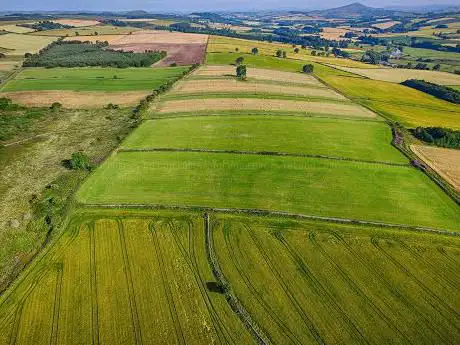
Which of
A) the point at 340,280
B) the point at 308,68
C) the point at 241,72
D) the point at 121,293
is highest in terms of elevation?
the point at 241,72

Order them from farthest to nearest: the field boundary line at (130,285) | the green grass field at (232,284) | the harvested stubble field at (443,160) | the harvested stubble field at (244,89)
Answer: the harvested stubble field at (244,89)
the harvested stubble field at (443,160)
the green grass field at (232,284)
the field boundary line at (130,285)

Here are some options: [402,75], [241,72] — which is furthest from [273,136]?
[402,75]

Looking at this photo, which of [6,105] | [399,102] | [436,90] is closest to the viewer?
[6,105]

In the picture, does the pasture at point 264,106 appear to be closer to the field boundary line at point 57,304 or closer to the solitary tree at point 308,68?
the solitary tree at point 308,68

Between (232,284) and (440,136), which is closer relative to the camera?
(232,284)

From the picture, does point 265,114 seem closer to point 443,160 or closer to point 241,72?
point 241,72

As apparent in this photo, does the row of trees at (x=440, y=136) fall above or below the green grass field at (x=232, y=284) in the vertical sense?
above

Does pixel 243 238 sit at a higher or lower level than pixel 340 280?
higher

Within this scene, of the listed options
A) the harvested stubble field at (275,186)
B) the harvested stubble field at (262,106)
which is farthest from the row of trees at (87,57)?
the harvested stubble field at (275,186)
